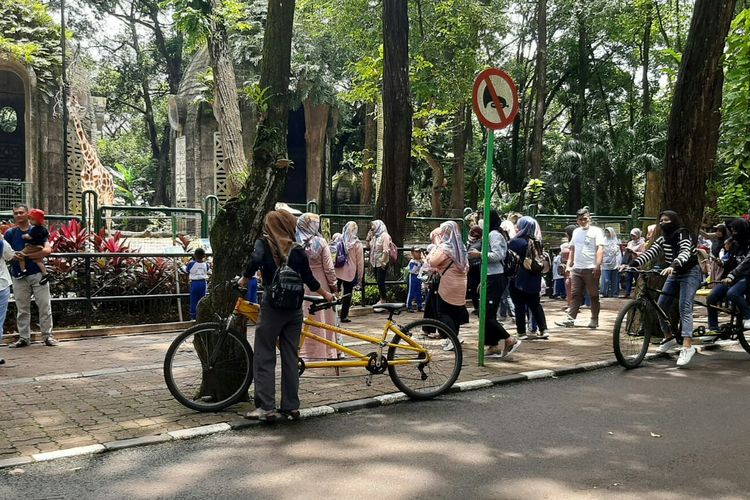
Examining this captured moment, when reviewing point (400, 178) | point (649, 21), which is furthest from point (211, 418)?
point (649, 21)

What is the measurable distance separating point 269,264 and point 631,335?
14.9 ft

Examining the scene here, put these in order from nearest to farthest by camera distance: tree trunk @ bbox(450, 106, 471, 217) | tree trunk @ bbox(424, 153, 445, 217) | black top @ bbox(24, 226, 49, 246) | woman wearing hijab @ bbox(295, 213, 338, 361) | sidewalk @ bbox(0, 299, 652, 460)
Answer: sidewalk @ bbox(0, 299, 652, 460) → woman wearing hijab @ bbox(295, 213, 338, 361) → black top @ bbox(24, 226, 49, 246) → tree trunk @ bbox(424, 153, 445, 217) → tree trunk @ bbox(450, 106, 471, 217)

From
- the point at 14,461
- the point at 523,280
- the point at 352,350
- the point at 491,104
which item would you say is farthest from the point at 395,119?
the point at 14,461

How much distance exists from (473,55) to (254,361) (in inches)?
745

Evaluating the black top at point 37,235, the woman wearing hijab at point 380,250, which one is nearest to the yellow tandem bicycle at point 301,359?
the black top at point 37,235

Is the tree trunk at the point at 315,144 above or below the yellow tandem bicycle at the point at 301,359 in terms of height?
above

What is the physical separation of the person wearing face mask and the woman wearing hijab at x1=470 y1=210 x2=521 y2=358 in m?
1.63

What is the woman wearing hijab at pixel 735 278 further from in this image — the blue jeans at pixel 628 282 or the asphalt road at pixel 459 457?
the blue jeans at pixel 628 282

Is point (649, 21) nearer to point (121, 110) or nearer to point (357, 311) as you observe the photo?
point (357, 311)

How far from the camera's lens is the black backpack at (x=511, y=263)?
962 centimetres

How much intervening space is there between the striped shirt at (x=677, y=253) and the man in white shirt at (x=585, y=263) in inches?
86.2

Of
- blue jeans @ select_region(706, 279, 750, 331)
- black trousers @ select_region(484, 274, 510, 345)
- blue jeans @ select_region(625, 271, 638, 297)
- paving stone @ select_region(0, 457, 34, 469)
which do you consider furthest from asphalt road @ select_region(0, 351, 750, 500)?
blue jeans @ select_region(625, 271, 638, 297)

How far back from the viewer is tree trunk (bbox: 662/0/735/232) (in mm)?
10102

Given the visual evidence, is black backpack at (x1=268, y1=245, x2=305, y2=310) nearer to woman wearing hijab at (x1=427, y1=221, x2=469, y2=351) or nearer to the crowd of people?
the crowd of people
